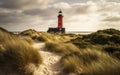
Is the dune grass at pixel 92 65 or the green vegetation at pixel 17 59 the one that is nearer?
the dune grass at pixel 92 65

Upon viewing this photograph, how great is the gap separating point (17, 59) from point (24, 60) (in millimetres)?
217

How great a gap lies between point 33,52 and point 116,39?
8.46 m

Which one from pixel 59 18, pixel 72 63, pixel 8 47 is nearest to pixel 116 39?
pixel 72 63

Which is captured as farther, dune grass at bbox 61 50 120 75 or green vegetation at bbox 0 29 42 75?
green vegetation at bbox 0 29 42 75

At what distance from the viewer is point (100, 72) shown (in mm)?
5121

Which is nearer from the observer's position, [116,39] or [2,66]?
[2,66]

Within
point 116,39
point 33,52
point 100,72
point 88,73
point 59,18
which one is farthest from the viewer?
point 59,18

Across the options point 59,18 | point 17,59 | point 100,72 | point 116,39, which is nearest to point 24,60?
point 17,59

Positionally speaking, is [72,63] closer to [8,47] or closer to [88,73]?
[88,73]

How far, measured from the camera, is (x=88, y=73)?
555 centimetres

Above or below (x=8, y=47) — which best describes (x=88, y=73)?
below

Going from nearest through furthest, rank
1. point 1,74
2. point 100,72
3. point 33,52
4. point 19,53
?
point 100,72 < point 1,74 < point 19,53 < point 33,52

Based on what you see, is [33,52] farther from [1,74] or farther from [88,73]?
[88,73]

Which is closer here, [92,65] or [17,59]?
[92,65]
